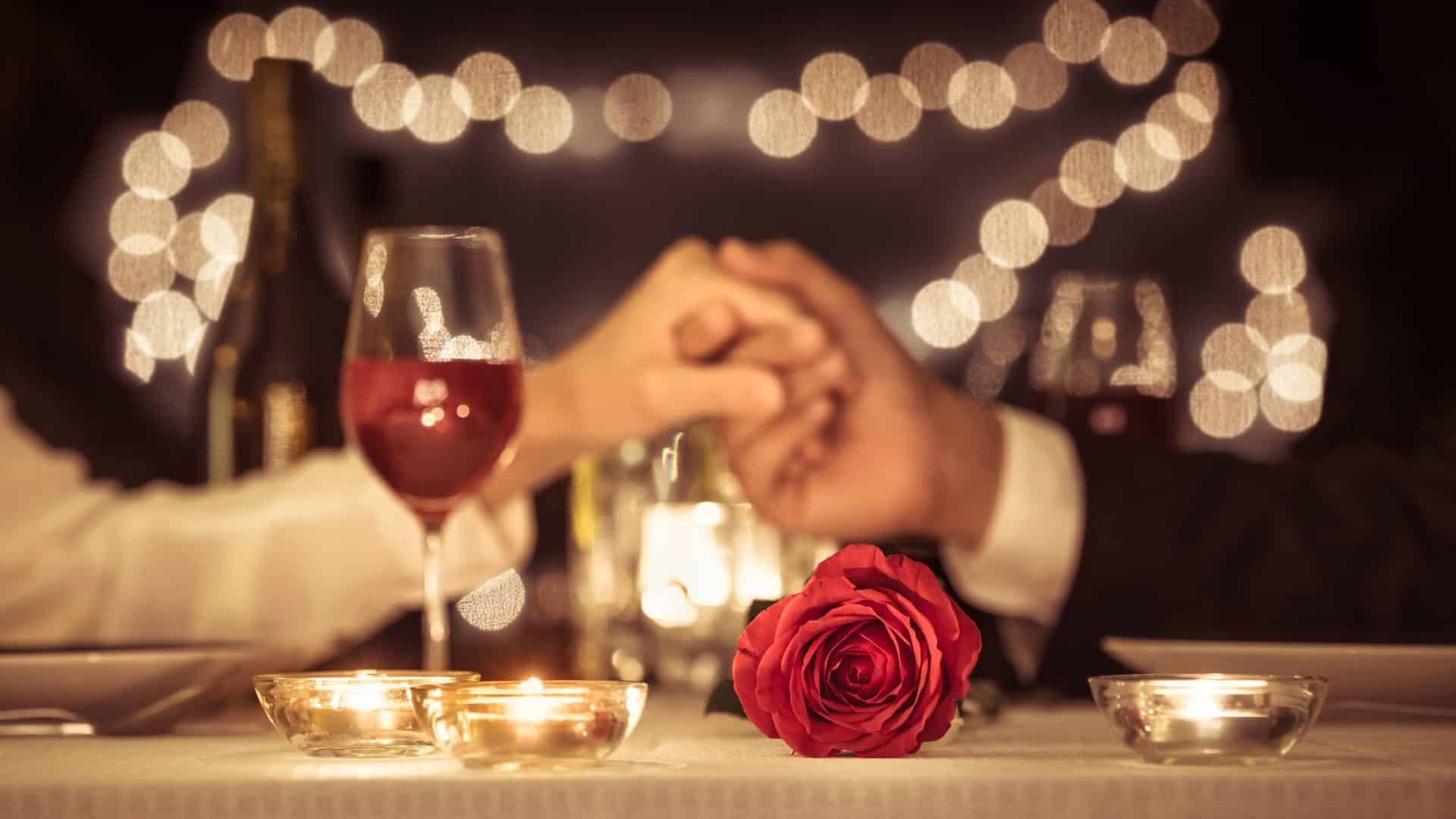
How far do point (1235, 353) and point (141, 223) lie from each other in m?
2.19

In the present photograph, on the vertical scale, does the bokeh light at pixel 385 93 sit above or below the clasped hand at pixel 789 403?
above

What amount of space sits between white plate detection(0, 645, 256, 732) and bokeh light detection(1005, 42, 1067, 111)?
8.22 feet

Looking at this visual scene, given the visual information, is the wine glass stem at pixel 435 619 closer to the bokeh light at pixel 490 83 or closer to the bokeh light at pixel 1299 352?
the bokeh light at pixel 490 83

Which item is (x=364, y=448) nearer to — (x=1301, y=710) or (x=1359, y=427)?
(x=1301, y=710)

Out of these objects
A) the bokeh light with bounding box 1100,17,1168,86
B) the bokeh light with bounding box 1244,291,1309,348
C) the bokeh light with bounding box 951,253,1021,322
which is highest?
the bokeh light with bounding box 1100,17,1168,86

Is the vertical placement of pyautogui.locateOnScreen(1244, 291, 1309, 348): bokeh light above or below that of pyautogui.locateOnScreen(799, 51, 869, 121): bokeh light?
→ below

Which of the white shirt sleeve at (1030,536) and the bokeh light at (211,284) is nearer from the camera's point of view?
the white shirt sleeve at (1030,536)

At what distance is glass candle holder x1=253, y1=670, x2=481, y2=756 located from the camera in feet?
2.02

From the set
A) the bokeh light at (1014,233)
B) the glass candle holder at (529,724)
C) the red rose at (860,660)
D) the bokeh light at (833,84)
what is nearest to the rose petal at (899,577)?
the red rose at (860,660)

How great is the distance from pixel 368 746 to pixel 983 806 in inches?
9.2

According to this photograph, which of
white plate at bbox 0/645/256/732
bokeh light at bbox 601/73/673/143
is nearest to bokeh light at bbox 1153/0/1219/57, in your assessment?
bokeh light at bbox 601/73/673/143

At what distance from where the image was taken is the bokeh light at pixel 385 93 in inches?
122

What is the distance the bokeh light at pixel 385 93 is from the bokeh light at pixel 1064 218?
1.18 meters

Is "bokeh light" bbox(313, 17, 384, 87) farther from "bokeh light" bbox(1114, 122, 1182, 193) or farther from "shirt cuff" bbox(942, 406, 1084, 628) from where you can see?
"shirt cuff" bbox(942, 406, 1084, 628)
